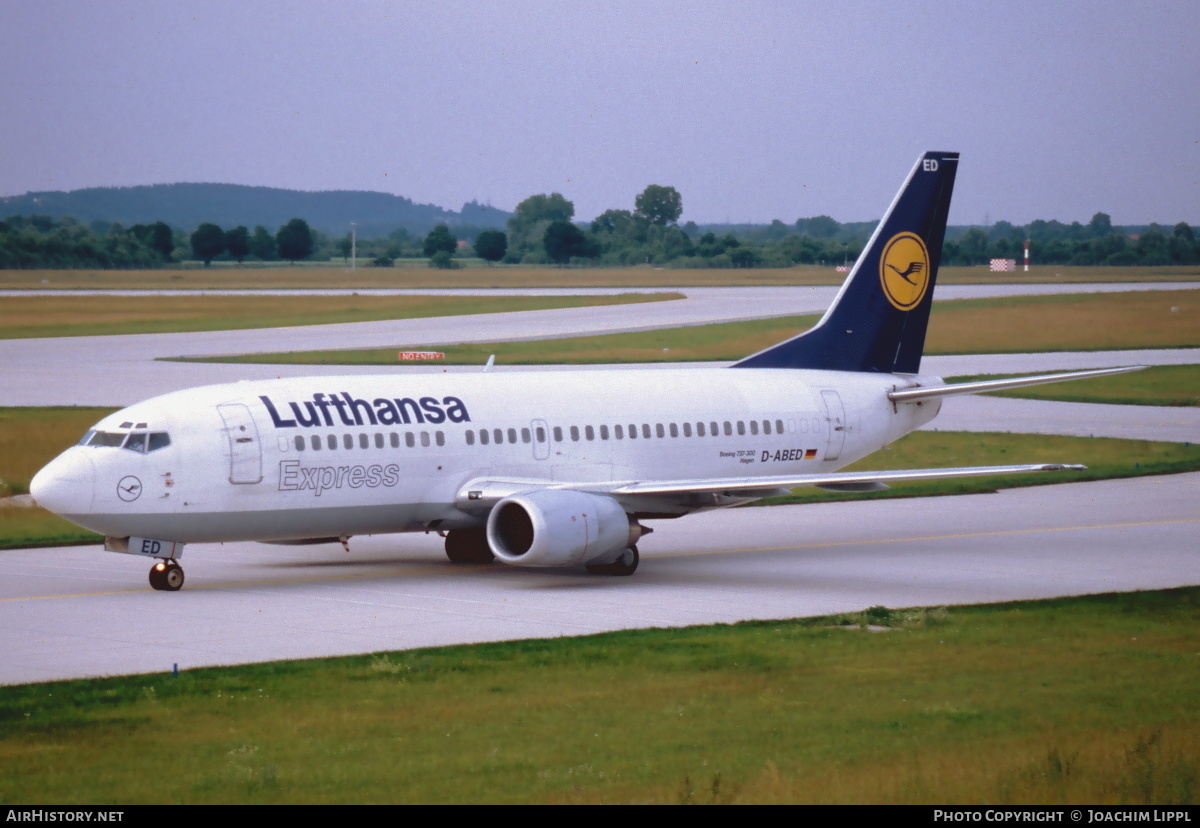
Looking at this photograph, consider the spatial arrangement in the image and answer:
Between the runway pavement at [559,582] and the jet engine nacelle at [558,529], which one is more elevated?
the jet engine nacelle at [558,529]

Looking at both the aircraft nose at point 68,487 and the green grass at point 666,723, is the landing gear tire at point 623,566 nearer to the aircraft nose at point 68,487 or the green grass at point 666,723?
the green grass at point 666,723

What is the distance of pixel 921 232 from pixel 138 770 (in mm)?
24239

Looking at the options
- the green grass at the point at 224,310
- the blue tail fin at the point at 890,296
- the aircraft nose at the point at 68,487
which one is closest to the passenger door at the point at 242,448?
the aircraft nose at the point at 68,487

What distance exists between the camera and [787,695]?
65.3 feet

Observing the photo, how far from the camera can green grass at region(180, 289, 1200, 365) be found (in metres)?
70.8

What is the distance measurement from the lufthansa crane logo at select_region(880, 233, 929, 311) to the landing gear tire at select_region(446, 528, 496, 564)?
1102cm

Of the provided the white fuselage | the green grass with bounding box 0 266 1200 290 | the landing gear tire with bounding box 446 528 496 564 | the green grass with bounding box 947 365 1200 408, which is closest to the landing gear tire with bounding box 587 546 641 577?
the white fuselage

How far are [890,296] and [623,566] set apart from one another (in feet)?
33.3

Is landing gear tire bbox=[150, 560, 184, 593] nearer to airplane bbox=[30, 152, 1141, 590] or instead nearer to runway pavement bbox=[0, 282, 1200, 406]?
airplane bbox=[30, 152, 1141, 590]

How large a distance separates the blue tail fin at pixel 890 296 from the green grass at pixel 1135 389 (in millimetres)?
25532

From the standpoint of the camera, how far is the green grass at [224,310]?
3344 inches

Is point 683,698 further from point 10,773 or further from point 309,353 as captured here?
point 309,353

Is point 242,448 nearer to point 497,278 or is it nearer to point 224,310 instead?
point 224,310

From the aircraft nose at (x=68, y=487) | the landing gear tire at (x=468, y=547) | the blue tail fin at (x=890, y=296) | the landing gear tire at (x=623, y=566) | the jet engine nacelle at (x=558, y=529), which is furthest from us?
the blue tail fin at (x=890, y=296)
